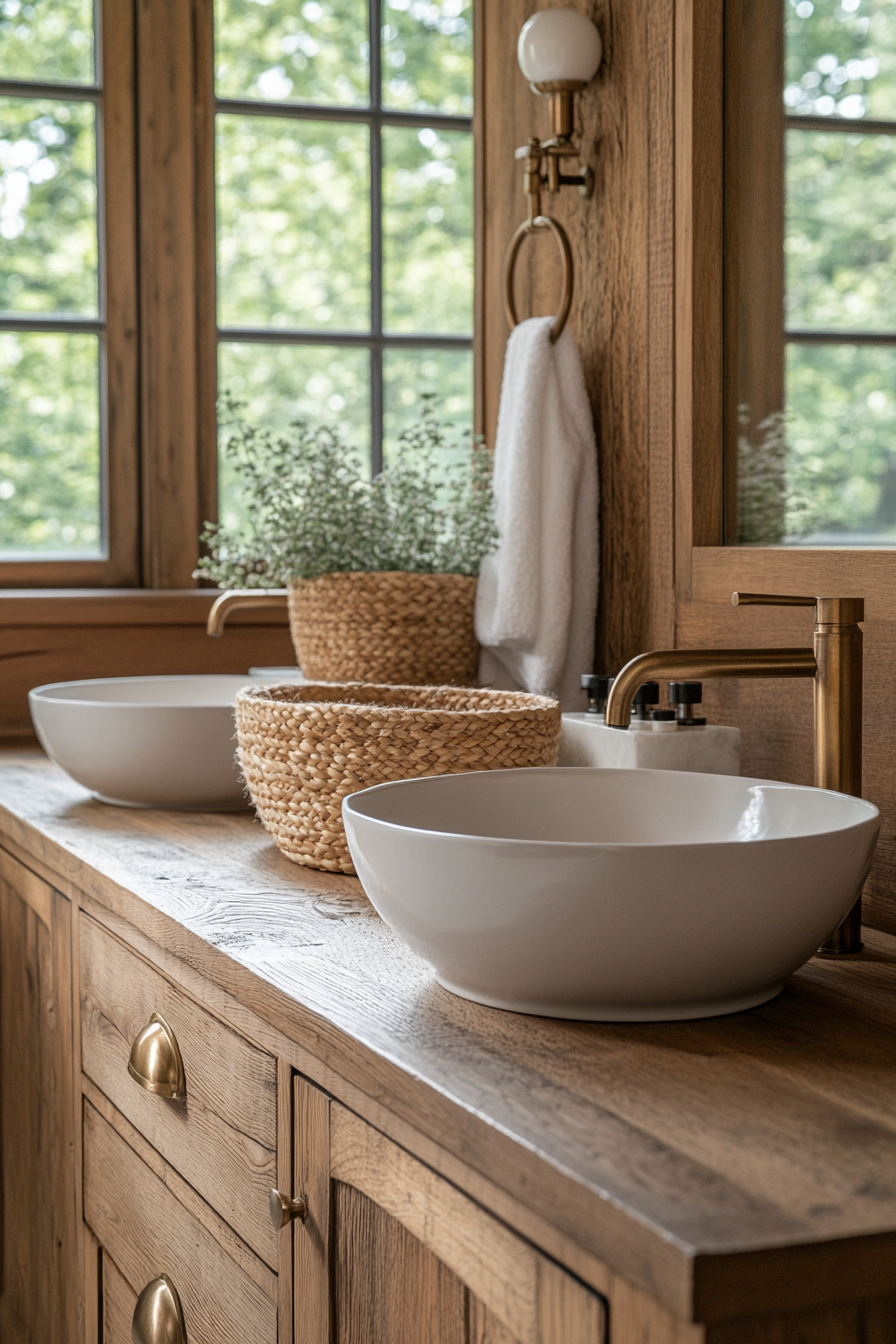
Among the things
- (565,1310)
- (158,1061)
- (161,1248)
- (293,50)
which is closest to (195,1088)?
(158,1061)

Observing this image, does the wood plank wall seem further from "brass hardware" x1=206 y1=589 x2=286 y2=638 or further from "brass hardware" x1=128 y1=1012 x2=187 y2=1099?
"brass hardware" x1=128 y1=1012 x2=187 y2=1099

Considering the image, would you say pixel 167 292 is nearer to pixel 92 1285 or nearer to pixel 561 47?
pixel 561 47

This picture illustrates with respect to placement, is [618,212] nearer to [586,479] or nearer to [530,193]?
[530,193]

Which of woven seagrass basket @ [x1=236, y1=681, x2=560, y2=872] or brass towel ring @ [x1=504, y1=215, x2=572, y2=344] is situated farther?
brass towel ring @ [x1=504, y1=215, x2=572, y2=344]

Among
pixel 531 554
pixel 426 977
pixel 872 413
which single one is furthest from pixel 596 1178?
pixel 531 554

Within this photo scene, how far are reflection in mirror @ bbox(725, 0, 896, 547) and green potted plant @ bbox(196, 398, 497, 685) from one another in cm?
39

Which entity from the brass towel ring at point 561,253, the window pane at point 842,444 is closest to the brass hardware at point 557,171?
the brass towel ring at point 561,253

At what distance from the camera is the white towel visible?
1556mm

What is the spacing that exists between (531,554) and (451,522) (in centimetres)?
19

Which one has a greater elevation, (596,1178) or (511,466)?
(511,466)

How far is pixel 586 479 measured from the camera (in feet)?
5.15

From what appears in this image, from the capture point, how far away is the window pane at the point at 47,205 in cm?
215

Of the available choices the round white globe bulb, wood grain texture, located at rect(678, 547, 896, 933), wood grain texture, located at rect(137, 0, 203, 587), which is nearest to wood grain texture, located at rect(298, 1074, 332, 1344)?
wood grain texture, located at rect(678, 547, 896, 933)

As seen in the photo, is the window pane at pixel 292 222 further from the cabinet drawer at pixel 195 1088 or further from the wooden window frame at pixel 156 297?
the cabinet drawer at pixel 195 1088
